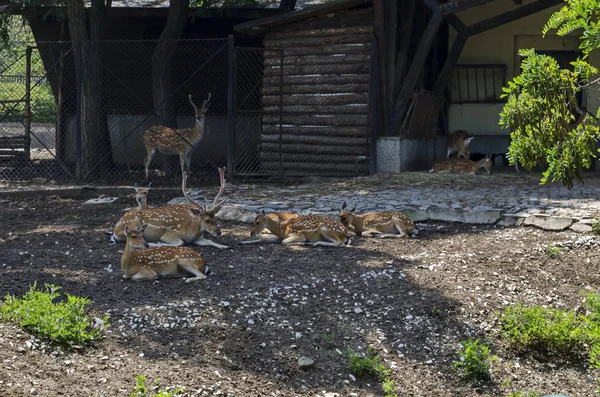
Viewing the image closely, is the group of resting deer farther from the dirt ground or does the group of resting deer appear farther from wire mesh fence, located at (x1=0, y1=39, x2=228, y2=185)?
wire mesh fence, located at (x1=0, y1=39, x2=228, y2=185)

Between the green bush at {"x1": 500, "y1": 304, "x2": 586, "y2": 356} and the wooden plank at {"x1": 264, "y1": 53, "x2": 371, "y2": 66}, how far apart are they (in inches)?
319

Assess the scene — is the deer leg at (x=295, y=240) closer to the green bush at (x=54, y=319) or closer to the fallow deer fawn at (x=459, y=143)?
the green bush at (x=54, y=319)

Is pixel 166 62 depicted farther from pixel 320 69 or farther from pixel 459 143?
pixel 459 143

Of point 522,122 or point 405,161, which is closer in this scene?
point 522,122

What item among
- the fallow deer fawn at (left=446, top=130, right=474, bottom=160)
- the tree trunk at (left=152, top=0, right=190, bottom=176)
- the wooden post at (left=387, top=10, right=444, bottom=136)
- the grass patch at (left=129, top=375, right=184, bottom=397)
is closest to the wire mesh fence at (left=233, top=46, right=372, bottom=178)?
the wooden post at (left=387, top=10, right=444, bottom=136)

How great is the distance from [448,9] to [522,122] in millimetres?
8682

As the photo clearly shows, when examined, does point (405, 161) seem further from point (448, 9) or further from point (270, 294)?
point (270, 294)

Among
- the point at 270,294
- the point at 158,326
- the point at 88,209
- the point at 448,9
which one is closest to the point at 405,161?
the point at 448,9

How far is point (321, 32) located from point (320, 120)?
142 centimetres

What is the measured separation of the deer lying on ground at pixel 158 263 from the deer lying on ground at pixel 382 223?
2347 mm

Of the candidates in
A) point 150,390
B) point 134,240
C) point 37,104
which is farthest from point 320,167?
point 37,104

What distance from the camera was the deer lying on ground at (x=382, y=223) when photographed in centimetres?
1046

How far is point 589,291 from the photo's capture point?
8.64 m

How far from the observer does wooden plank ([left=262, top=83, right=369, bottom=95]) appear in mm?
15320
